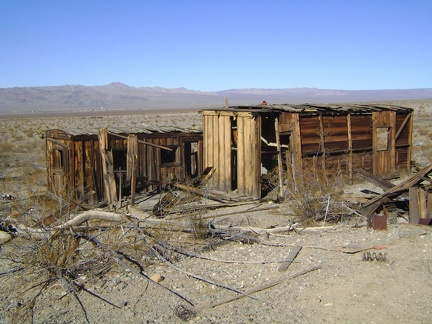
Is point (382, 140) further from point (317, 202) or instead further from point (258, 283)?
point (258, 283)

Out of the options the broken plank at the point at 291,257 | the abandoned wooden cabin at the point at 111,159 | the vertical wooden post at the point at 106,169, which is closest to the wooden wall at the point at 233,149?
the abandoned wooden cabin at the point at 111,159

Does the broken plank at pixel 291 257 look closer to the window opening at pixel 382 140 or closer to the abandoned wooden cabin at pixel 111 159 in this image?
the abandoned wooden cabin at pixel 111 159

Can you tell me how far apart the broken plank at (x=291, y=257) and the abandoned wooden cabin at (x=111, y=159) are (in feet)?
18.3

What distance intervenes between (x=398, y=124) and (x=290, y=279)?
12519 mm

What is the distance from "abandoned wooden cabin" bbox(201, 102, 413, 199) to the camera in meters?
14.3

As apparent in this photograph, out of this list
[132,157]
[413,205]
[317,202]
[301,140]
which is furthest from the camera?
[301,140]

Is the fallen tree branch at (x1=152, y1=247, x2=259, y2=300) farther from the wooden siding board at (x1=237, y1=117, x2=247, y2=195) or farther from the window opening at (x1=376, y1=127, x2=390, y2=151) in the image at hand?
the window opening at (x1=376, y1=127, x2=390, y2=151)

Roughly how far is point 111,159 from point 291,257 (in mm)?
6704

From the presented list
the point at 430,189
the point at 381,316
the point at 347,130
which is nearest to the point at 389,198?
the point at 430,189

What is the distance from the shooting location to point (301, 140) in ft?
49.0

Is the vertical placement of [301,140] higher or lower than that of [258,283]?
higher

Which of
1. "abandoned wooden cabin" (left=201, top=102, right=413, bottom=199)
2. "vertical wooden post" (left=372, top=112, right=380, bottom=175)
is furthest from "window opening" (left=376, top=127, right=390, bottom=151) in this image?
"vertical wooden post" (left=372, top=112, right=380, bottom=175)

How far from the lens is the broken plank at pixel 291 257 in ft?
24.5

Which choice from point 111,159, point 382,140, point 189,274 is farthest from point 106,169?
point 382,140
